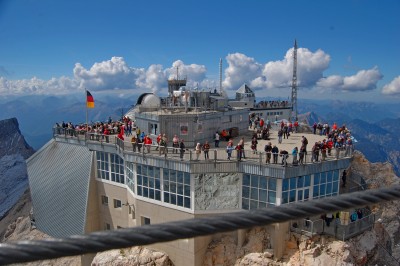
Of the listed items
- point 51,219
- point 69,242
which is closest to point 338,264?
point 69,242

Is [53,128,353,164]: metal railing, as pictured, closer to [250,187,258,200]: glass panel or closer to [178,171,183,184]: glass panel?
[178,171,183,184]: glass panel

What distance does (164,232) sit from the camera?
7.40 feet

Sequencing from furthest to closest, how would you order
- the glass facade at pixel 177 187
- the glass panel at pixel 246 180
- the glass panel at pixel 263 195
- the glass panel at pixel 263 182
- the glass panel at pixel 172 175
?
the glass panel at pixel 172 175, the glass facade at pixel 177 187, the glass panel at pixel 246 180, the glass panel at pixel 263 195, the glass panel at pixel 263 182

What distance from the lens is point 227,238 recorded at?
917 inches

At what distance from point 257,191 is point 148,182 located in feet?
26.5

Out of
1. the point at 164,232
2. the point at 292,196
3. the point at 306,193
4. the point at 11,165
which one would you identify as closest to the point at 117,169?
the point at 292,196

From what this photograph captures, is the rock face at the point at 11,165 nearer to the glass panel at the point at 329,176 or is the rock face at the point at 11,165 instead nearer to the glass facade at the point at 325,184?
the glass facade at the point at 325,184

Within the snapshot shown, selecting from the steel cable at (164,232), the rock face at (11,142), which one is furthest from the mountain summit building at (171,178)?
the rock face at (11,142)

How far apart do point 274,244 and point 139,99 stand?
36.4 metres

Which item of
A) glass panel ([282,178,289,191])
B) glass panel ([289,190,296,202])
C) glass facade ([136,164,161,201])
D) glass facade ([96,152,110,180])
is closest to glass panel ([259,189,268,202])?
glass panel ([282,178,289,191])

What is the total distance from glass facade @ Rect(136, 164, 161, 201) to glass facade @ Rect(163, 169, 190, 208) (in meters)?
0.71

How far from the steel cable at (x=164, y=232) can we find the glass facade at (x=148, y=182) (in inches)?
829

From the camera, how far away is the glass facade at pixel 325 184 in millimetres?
22178

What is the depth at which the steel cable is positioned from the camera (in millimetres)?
2115
